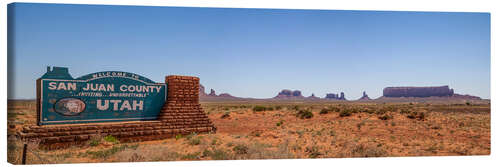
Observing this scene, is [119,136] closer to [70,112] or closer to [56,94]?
[70,112]

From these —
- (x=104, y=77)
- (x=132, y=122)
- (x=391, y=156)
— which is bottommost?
(x=391, y=156)

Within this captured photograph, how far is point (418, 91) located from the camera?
110 metres

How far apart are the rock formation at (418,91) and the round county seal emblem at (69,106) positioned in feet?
369

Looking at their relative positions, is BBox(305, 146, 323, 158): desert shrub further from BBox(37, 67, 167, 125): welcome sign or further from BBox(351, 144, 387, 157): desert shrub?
BBox(37, 67, 167, 125): welcome sign

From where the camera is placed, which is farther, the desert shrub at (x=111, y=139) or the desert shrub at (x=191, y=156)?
the desert shrub at (x=111, y=139)

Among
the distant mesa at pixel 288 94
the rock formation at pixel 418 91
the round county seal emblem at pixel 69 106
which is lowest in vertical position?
the distant mesa at pixel 288 94

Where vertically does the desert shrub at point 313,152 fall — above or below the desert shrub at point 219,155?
below

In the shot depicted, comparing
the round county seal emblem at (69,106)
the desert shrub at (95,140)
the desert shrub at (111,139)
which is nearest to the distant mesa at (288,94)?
the desert shrub at (111,139)

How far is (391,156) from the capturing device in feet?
33.7

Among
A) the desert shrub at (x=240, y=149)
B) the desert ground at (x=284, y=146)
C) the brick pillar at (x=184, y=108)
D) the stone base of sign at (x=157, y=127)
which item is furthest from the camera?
the brick pillar at (x=184, y=108)

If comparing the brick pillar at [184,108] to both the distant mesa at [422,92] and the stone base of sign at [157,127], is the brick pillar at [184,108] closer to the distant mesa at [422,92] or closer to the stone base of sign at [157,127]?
the stone base of sign at [157,127]

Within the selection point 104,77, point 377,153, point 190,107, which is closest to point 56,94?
point 104,77

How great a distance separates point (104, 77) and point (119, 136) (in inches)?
Answer: 91.0

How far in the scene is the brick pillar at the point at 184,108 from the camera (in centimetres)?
1343
